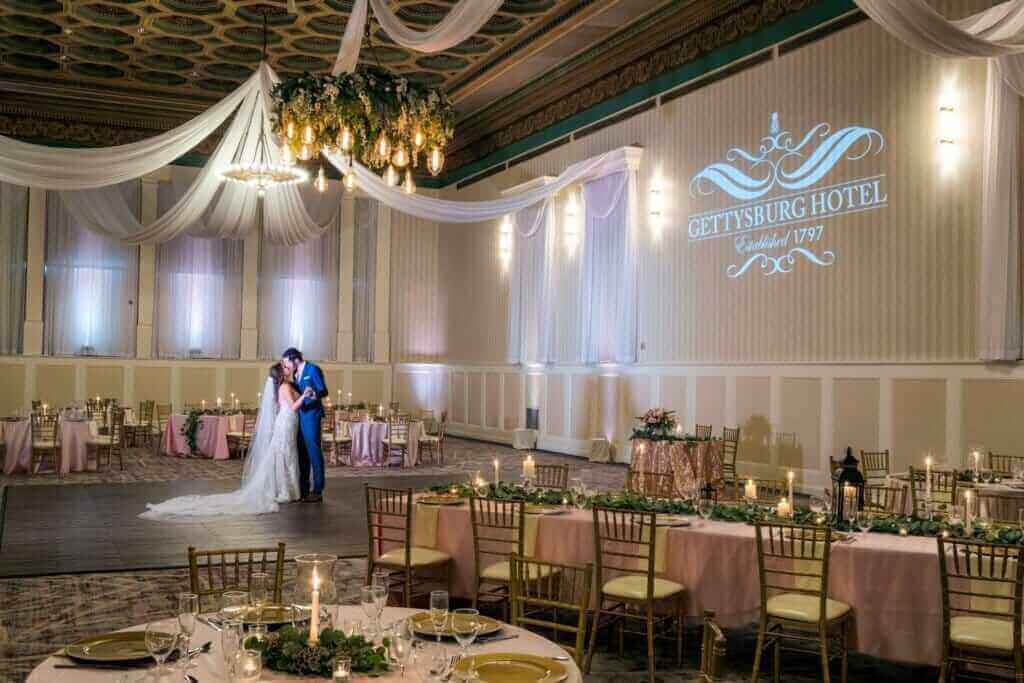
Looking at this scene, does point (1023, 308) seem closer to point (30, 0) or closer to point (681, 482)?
point (681, 482)

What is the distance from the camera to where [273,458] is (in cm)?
1019

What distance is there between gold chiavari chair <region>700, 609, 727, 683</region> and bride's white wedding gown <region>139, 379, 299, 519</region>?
7.76 m

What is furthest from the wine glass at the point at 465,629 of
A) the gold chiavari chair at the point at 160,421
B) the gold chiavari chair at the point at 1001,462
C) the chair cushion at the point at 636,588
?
the gold chiavari chair at the point at 160,421

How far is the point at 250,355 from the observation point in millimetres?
19578

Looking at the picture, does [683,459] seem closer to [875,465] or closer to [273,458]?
[875,465]

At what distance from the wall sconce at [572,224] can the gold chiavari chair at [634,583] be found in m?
10.6

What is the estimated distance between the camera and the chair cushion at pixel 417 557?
5543mm

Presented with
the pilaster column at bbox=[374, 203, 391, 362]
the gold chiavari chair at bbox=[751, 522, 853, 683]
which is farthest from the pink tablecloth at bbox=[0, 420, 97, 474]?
the gold chiavari chair at bbox=[751, 522, 853, 683]

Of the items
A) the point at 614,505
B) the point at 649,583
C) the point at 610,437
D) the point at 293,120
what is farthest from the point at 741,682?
the point at 610,437

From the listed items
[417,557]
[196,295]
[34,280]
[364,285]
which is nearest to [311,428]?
[417,557]

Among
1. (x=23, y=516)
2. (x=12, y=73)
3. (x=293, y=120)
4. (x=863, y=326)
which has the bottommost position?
(x=23, y=516)

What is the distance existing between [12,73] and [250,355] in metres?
6.42

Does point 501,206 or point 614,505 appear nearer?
point 614,505

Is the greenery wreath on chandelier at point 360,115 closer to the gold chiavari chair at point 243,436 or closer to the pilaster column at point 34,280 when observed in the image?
the gold chiavari chair at point 243,436
